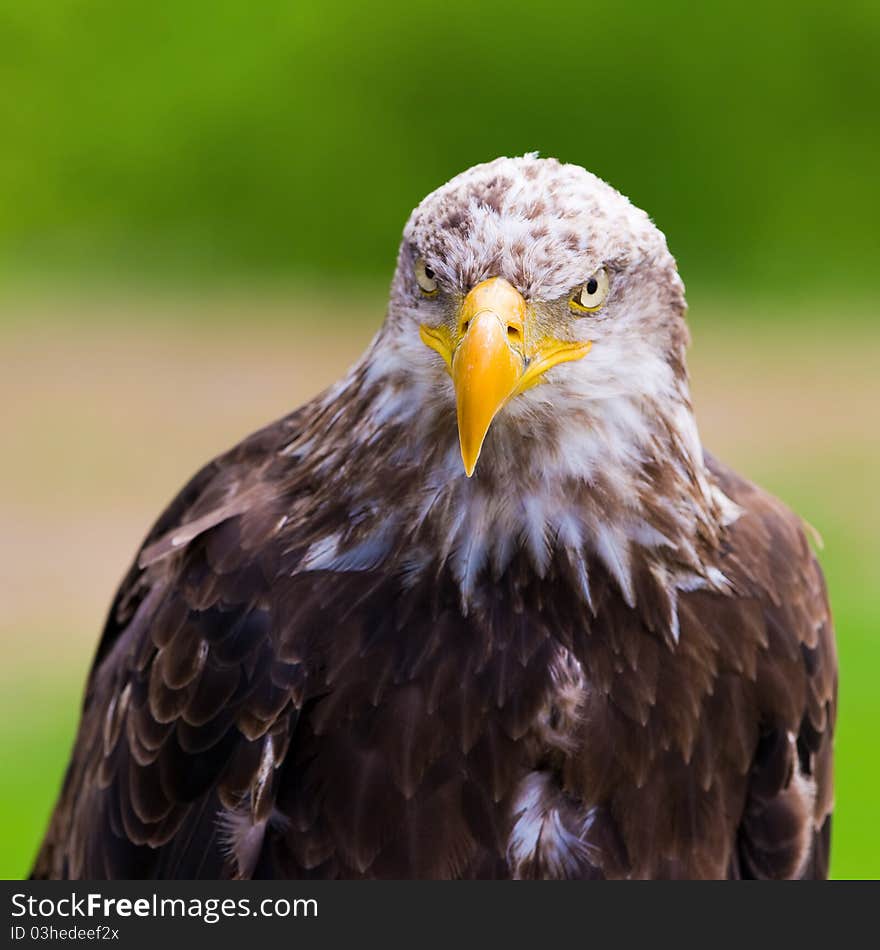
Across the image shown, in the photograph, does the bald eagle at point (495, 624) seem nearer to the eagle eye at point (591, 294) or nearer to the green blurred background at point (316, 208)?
the eagle eye at point (591, 294)

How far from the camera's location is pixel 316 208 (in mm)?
7371

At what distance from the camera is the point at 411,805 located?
7.56 ft

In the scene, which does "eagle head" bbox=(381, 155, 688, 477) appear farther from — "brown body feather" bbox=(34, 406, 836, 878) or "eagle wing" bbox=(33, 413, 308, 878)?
"eagle wing" bbox=(33, 413, 308, 878)

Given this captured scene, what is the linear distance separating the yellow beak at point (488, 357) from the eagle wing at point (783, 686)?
0.59 m

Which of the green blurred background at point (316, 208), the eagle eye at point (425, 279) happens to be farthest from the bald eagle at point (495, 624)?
the green blurred background at point (316, 208)

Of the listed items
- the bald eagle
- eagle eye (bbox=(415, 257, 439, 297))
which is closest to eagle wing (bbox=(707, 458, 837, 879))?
the bald eagle

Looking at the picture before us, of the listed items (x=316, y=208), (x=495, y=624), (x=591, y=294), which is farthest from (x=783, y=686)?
(x=316, y=208)

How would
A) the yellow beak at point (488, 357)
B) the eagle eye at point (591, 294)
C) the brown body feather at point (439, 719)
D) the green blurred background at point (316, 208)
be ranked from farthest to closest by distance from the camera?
the green blurred background at point (316, 208), the brown body feather at point (439, 719), the eagle eye at point (591, 294), the yellow beak at point (488, 357)

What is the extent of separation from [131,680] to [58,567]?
148 inches

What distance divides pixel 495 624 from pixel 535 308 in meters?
0.50

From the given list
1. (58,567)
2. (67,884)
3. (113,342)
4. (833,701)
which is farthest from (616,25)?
(67,884)

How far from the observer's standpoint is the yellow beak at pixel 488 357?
1.94 metres

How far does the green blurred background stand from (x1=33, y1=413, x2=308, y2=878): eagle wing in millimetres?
3267

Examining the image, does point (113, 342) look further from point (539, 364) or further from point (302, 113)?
point (539, 364)
